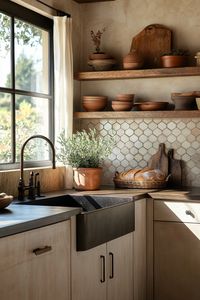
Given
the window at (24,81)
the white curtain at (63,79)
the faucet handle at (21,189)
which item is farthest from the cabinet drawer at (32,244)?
the white curtain at (63,79)

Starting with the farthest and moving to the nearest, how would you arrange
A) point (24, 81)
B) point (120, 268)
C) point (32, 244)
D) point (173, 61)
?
point (173, 61) < point (24, 81) < point (120, 268) < point (32, 244)

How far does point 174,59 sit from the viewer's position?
4367 millimetres

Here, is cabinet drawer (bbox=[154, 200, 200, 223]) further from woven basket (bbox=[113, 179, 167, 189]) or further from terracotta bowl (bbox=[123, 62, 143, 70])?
terracotta bowl (bbox=[123, 62, 143, 70])

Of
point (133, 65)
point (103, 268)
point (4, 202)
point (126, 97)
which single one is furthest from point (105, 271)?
point (133, 65)

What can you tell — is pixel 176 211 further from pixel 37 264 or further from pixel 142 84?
pixel 37 264

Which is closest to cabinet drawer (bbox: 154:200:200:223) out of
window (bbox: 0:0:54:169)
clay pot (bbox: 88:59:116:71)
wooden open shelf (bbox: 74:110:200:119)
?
wooden open shelf (bbox: 74:110:200:119)

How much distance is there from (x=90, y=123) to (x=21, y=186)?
1.28 meters

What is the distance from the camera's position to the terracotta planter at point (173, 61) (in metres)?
4.37

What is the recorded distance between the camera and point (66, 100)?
14.5 feet

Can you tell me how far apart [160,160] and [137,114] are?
408 mm

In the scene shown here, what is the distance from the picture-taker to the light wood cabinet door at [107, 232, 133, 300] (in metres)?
3.51

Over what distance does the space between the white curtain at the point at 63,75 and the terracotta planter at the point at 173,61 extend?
0.73 metres

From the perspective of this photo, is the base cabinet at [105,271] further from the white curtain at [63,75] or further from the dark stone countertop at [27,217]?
the white curtain at [63,75]

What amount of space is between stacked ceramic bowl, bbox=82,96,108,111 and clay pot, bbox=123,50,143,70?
34 cm
